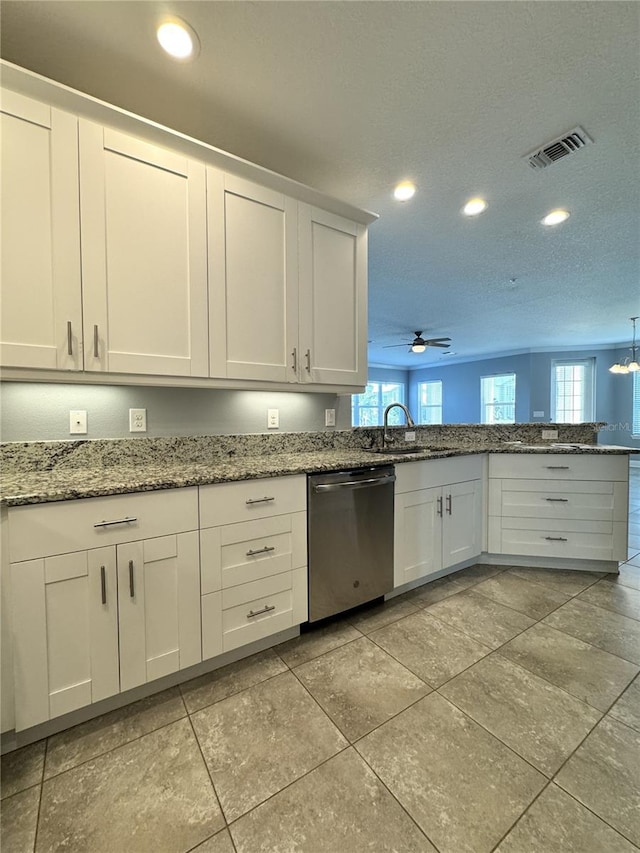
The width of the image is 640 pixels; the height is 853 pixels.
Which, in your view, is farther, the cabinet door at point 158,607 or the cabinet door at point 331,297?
the cabinet door at point 331,297

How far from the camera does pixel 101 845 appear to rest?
920 mm

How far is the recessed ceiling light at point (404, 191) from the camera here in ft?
7.04

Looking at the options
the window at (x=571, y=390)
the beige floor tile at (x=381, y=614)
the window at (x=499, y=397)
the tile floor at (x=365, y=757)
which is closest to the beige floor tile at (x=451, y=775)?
the tile floor at (x=365, y=757)

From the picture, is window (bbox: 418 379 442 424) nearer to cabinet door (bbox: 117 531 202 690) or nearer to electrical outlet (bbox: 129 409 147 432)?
electrical outlet (bbox: 129 409 147 432)

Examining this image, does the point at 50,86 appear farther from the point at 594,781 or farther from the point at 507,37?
the point at 594,781

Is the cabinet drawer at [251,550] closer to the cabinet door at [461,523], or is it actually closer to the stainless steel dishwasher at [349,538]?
the stainless steel dishwasher at [349,538]

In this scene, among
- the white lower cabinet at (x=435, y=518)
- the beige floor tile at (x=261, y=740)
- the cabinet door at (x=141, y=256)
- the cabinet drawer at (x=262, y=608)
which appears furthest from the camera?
the white lower cabinet at (x=435, y=518)

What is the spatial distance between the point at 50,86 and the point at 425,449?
2856mm

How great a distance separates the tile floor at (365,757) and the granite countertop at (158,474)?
89cm

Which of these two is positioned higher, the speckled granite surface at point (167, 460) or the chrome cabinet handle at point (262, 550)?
the speckled granite surface at point (167, 460)

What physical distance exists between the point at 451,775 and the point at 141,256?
2264 mm

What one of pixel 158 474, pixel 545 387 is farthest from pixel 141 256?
pixel 545 387

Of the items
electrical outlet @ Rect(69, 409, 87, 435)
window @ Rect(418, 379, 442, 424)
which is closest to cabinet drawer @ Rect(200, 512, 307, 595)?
electrical outlet @ Rect(69, 409, 87, 435)

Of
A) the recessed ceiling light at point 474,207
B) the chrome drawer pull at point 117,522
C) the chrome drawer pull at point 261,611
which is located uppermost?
the recessed ceiling light at point 474,207
